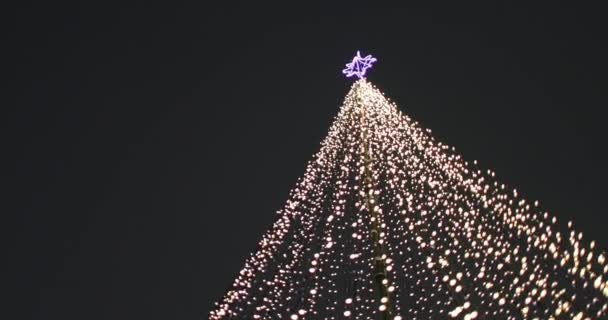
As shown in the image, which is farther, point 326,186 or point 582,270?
point 326,186

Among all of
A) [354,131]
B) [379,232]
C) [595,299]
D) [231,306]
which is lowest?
[595,299]

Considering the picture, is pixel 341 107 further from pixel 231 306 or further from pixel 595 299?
pixel 595 299

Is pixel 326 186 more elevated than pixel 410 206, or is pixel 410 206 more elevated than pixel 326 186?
pixel 326 186

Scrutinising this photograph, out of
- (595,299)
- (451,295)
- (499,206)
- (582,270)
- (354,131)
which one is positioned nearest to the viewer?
(595,299)

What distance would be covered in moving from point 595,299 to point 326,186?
176 inches

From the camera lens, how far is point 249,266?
9.16 metres

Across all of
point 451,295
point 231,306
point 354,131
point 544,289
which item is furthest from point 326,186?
point 544,289

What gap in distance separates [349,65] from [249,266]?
405cm

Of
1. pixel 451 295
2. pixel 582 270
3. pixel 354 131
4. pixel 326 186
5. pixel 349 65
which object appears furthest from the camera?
pixel 349 65

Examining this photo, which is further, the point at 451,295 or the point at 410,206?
the point at 410,206

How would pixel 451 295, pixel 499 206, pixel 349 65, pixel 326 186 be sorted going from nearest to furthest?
1. pixel 451 295
2. pixel 499 206
3. pixel 326 186
4. pixel 349 65

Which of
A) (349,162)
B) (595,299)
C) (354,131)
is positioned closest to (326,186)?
(349,162)

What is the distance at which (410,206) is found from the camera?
920 cm

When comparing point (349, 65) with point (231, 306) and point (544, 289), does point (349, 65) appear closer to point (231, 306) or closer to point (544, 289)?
point (231, 306)
